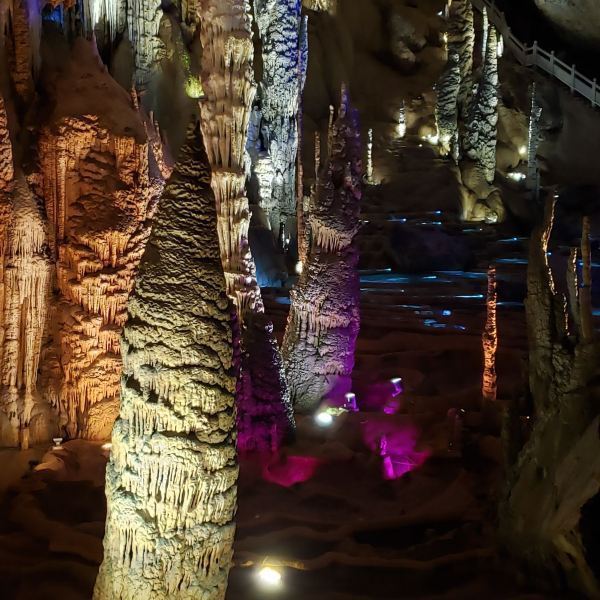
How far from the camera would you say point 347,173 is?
7.39 meters

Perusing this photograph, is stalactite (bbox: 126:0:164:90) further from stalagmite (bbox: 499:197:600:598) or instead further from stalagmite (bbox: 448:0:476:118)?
stalagmite (bbox: 448:0:476:118)

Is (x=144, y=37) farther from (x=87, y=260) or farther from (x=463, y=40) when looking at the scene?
(x=463, y=40)

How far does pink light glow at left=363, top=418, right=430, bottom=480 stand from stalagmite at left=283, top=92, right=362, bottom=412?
87 centimetres

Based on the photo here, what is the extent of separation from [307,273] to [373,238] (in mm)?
10350

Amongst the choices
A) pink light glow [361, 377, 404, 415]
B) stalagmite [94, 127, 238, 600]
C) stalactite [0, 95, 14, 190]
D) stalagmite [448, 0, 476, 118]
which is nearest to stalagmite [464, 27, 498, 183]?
stalagmite [448, 0, 476, 118]

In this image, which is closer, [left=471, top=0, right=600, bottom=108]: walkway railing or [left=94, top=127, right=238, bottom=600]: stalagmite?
[left=94, top=127, right=238, bottom=600]: stalagmite

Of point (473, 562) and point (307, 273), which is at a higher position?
point (307, 273)

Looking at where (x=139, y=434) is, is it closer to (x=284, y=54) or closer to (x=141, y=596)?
(x=141, y=596)

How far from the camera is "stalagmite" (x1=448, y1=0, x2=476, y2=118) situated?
68.3ft

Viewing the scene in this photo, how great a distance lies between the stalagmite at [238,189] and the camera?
245 inches

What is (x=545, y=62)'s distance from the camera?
22.8 meters

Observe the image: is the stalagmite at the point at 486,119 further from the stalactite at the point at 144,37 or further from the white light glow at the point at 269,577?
the white light glow at the point at 269,577

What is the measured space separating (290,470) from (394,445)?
1.18 m

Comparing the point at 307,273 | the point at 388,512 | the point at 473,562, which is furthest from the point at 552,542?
the point at 307,273
